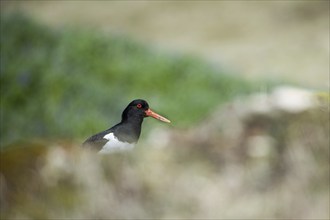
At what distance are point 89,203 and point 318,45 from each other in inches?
588

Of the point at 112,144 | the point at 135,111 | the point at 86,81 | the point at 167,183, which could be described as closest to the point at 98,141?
the point at 112,144

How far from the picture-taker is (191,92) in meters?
15.0

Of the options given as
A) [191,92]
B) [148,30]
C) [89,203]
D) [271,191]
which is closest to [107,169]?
[89,203]

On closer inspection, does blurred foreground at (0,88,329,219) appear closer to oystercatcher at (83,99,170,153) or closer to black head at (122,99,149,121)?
oystercatcher at (83,99,170,153)

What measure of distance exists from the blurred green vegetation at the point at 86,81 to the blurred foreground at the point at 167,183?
26.5 ft

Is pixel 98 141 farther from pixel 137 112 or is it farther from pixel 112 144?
pixel 137 112

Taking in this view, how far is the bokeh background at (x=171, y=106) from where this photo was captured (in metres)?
4.25

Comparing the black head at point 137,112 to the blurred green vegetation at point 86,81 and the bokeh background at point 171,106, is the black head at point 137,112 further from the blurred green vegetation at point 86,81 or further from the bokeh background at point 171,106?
the blurred green vegetation at point 86,81

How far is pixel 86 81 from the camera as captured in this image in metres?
15.0

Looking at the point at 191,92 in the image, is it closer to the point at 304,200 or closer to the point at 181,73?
the point at 181,73

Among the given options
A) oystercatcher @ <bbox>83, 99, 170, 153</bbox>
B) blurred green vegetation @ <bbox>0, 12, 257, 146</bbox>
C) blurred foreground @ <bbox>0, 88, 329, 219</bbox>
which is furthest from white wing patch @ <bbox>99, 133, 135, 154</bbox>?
blurred green vegetation @ <bbox>0, 12, 257, 146</bbox>

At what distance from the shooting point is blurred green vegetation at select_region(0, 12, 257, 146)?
13617mm

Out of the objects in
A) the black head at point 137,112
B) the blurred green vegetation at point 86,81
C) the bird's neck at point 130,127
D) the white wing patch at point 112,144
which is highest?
the blurred green vegetation at point 86,81

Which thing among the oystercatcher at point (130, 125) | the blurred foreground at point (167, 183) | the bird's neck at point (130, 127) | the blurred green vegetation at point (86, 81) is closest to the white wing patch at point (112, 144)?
the oystercatcher at point (130, 125)
